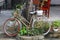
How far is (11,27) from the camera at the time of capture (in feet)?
28.9

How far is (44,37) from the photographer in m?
8.69

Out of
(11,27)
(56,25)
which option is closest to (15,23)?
(11,27)

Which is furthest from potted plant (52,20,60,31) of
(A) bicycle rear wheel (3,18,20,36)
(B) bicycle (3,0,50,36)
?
(A) bicycle rear wheel (3,18,20,36)

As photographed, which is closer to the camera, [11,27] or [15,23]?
[15,23]

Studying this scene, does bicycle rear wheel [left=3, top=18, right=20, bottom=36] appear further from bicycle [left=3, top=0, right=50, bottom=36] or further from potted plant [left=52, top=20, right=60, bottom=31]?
potted plant [left=52, top=20, right=60, bottom=31]

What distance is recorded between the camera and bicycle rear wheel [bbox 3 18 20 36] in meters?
8.58

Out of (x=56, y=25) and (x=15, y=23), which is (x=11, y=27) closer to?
(x=15, y=23)

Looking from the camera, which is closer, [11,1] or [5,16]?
[5,16]

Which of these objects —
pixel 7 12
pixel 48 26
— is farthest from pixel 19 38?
pixel 7 12

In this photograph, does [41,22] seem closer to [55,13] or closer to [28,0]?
[28,0]

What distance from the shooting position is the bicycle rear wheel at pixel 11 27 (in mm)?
8578

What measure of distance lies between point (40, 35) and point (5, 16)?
287 centimetres

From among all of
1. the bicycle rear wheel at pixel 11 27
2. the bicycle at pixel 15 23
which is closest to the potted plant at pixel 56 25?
the bicycle at pixel 15 23

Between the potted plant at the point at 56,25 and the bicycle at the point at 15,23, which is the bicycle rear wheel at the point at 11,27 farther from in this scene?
the potted plant at the point at 56,25
